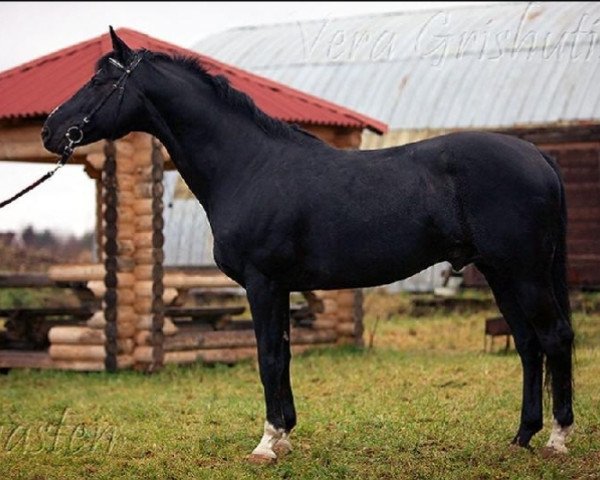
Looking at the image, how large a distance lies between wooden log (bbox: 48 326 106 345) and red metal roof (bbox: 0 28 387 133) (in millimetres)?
2423

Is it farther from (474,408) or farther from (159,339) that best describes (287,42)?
(474,408)

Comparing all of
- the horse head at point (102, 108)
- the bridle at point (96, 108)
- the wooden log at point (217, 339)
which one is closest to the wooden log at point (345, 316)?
the wooden log at point (217, 339)

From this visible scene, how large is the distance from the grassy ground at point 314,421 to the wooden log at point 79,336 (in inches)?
15.2

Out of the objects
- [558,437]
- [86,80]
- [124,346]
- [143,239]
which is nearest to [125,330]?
[124,346]

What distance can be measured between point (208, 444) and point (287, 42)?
2151 cm

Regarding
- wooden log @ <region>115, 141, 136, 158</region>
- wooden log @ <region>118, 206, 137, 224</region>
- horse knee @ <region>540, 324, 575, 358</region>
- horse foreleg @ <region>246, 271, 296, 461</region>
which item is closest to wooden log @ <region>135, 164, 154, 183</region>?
wooden log @ <region>115, 141, 136, 158</region>

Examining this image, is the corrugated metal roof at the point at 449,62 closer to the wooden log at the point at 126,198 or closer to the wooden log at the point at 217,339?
the wooden log at the point at 217,339

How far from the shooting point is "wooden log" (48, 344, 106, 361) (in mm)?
12273

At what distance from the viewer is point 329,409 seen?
9.45 meters

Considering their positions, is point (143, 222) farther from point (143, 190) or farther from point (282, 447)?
point (282, 447)

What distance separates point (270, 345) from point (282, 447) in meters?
0.70

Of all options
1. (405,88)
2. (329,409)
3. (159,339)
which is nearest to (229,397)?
(329,409)

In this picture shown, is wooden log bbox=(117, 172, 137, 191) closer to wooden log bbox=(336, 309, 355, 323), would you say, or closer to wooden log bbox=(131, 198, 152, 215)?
wooden log bbox=(131, 198, 152, 215)

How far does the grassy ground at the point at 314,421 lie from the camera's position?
6945 millimetres
